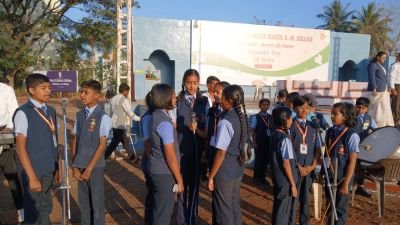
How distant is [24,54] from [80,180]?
1903cm

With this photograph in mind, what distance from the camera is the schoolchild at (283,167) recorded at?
12.6ft

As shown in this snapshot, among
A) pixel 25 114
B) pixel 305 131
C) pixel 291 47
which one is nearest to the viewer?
pixel 25 114

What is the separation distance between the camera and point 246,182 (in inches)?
265

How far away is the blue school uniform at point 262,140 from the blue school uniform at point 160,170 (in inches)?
125

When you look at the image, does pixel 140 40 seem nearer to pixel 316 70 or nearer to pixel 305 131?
pixel 316 70

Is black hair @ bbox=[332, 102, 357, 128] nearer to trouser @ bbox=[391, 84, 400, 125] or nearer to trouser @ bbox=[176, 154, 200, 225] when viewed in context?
trouser @ bbox=[176, 154, 200, 225]

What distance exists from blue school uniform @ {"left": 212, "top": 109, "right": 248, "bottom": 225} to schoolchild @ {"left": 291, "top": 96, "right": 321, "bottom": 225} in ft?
2.44

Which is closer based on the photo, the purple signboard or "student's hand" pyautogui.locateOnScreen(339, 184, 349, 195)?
"student's hand" pyautogui.locateOnScreen(339, 184, 349, 195)

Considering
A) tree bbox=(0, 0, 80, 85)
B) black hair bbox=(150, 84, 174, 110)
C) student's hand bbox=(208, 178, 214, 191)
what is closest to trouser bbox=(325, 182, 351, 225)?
student's hand bbox=(208, 178, 214, 191)

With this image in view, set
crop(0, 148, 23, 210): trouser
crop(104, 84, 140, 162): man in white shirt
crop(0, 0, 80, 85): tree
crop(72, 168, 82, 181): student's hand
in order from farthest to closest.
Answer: crop(0, 0, 80, 85): tree < crop(104, 84, 140, 162): man in white shirt < crop(0, 148, 23, 210): trouser < crop(72, 168, 82, 181): student's hand

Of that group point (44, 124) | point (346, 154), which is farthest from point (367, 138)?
point (44, 124)

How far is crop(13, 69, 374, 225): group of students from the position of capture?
3.54 meters

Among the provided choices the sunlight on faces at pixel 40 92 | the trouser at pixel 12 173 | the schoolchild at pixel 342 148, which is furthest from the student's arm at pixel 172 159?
the trouser at pixel 12 173

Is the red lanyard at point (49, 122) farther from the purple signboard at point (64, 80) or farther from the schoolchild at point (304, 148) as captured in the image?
the purple signboard at point (64, 80)
